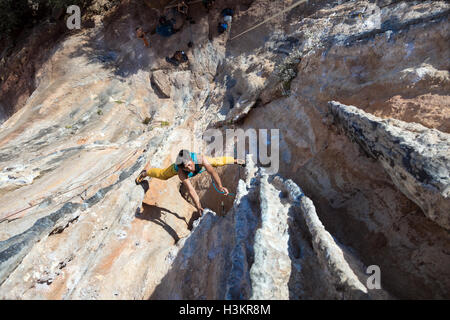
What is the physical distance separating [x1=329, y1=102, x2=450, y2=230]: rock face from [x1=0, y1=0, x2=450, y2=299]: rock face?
17 millimetres

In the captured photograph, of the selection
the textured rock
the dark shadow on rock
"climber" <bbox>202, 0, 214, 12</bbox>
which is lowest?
the dark shadow on rock

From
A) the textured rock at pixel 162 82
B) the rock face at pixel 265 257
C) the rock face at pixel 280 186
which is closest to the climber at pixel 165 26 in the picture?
the textured rock at pixel 162 82

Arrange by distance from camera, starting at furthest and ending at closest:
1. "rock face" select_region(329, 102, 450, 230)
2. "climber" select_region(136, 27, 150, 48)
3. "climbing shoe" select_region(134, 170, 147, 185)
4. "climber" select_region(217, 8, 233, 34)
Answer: "climber" select_region(136, 27, 150, 48), "climber" select_region(217, 8, 233, 34), "climbing shoe" select_region(134, 170, 147, 185), "rock face" select_region(329, 102, 450, 230)

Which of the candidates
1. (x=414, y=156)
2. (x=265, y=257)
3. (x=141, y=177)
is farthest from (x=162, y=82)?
(x=414, y=156)

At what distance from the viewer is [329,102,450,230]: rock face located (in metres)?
2.31

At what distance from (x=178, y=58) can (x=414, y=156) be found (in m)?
9.28

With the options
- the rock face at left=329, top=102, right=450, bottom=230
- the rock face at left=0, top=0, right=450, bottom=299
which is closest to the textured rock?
the rock face at left=0, top=0, right=450, bottom=299

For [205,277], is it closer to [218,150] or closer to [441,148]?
[441,148]

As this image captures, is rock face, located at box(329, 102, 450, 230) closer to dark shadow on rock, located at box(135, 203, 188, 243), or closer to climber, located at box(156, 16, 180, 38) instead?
dark shadow on rock, located at box(135, 203, 188, 243)

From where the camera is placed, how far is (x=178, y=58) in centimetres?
998
